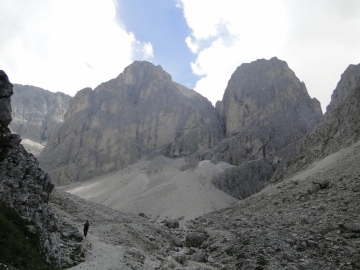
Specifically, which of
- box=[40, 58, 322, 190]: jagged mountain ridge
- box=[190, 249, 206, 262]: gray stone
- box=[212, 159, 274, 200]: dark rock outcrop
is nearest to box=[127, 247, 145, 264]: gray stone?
box=[190, 249, 206, 262]: gray stone

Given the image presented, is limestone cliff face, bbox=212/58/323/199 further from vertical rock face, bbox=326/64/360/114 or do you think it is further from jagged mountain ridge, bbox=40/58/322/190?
vertical rock face, bbox=326/64/360/114

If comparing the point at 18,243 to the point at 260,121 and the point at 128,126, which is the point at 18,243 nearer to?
the point at 260,121

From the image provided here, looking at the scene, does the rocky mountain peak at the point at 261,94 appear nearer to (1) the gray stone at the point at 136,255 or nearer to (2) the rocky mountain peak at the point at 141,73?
(2) the rocky mountain peak at the point at 141,73

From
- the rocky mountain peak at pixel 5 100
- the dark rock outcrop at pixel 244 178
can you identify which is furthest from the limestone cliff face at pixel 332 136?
the rocky mountain peak at pixel 5 100

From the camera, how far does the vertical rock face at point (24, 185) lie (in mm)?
17750

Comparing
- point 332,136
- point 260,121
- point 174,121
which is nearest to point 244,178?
point 260,121

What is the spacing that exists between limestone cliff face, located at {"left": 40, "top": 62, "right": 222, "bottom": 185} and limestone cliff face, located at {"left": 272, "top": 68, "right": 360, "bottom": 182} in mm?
69674

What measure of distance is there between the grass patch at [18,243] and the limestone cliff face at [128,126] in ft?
375

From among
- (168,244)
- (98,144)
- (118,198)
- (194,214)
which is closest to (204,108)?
(98,144)

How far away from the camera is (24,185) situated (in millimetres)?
19484

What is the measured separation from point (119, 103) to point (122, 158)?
32.9 m

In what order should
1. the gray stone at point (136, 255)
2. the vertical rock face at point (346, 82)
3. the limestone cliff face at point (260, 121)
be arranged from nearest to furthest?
the gray stone at point (136, 255), the limestone cliff face at point (260, 121), the vertical rock face at point (346, 82)

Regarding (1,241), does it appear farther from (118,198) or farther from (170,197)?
(118,198)

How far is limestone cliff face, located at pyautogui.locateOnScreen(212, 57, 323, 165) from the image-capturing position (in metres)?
115
